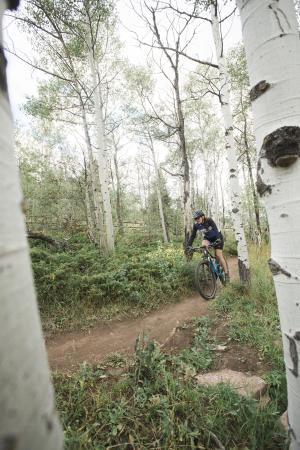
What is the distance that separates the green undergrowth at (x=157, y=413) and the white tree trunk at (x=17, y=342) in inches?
73.2

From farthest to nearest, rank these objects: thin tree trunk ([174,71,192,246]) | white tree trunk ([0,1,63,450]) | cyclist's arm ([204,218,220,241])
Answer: thin tree trunk ([174,71,192,246]), cyclist's arm ([204,218,220,241]), white tree trunk ([0,1,63,450])

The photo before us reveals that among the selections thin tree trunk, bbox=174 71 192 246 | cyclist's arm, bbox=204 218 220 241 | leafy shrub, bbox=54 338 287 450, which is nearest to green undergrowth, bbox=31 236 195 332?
cyclist's arm, bbox=204 218 220 241

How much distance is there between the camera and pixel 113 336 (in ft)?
15.3

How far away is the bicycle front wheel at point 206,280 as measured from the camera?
5.93 metres

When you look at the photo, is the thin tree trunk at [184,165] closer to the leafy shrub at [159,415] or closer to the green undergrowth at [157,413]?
the green undergrowth at [157,413]

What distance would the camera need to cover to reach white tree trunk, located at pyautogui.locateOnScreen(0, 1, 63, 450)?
361 millimetres

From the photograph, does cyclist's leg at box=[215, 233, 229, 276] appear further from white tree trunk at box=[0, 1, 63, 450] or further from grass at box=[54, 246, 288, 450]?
white tree trunk at box=[0, 1, 63, 450]

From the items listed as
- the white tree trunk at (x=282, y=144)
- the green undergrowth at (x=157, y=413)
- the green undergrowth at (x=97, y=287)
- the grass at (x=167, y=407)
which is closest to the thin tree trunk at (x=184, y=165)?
the green undergrowth at (x=97, y=287)

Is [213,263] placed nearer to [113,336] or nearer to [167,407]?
[113,336]

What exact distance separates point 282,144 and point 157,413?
2235mm

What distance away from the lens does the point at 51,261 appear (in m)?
6.99

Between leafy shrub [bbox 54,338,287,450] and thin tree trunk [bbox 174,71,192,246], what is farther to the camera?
thin tree trunk [bbox 174,71,192,246]

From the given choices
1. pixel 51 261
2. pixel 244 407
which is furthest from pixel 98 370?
pixel 51 261

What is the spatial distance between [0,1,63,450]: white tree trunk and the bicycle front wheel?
561cm
